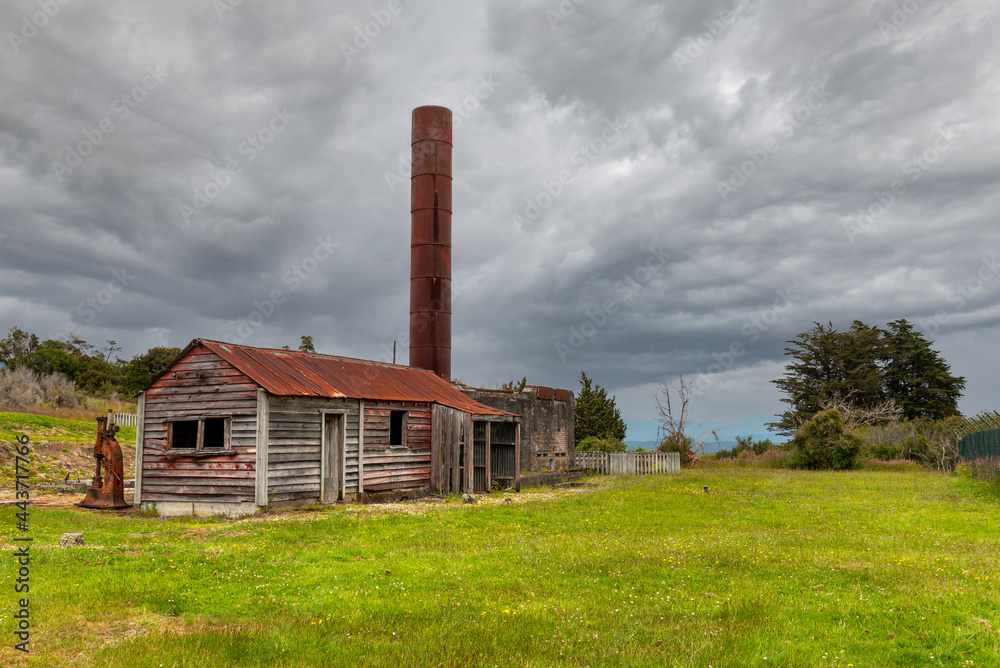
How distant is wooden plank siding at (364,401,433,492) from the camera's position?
2189cm

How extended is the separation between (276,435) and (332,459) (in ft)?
7.36

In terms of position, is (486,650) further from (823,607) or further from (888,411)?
(888,411)

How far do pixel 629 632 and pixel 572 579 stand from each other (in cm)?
259

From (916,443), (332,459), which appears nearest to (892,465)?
(916,443)

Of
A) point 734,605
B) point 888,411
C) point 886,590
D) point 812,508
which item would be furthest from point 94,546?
point 888,411

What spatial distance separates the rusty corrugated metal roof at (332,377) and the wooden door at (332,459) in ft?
2.77

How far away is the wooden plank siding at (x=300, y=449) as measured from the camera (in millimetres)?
18828

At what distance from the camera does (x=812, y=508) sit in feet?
63.6

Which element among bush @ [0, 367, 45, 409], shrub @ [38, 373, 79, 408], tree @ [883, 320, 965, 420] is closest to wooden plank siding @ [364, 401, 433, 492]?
bush @ [0, 367, 45, 409]

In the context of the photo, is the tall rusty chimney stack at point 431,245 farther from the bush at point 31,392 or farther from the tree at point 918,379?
the tree at point 918,379

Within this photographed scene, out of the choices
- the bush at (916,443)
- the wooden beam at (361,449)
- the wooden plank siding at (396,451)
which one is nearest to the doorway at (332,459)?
the wooden beam at (361,449)

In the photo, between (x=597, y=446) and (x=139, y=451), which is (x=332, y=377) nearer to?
(x=139, y=451)

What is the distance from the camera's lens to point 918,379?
5638cm

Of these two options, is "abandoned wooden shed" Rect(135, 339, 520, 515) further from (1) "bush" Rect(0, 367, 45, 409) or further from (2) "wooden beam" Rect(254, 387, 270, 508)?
(1) "bush" Rect(0, 367, 45, 409)
